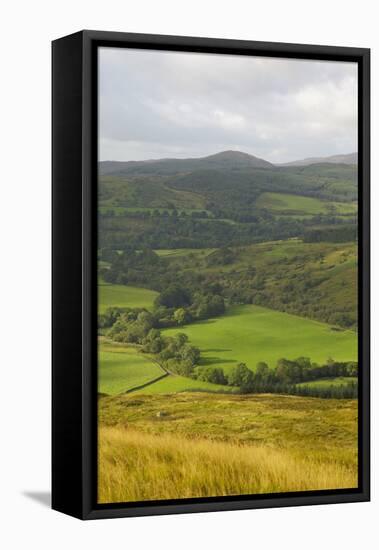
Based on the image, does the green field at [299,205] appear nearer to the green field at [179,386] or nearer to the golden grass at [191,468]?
the green field at [179,386]

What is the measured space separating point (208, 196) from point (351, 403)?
2.06m

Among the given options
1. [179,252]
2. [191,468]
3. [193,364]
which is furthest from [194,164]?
[191,468]

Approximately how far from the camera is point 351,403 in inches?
531

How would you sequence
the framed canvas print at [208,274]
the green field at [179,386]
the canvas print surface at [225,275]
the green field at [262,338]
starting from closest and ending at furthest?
the framed canvas print at [208,274], the canvas print surface at [225,275], the green field at [179,386], the green field at [262,338]

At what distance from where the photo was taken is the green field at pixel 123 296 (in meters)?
12.6

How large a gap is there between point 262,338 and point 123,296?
4.10 ft

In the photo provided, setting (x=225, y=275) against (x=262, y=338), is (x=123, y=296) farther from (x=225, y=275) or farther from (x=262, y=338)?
(x=262, y=338)

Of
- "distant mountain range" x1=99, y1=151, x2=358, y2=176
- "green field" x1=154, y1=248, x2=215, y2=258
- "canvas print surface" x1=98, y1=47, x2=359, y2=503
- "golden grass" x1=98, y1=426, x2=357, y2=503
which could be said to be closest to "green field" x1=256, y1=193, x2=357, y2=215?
"canvas print surface" x1=98, y1=47, x2=359, y2=503

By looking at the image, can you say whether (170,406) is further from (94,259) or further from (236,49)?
(236,49)

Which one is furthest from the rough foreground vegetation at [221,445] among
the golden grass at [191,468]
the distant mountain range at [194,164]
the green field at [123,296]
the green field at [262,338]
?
the distant mountain range at [194,164]

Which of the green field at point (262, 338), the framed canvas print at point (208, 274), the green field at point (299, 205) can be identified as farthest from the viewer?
the green field at point (299, 205)

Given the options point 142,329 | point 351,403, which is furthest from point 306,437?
point 142,329

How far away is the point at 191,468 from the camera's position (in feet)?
42.1

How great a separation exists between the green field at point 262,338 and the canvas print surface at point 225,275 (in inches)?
0.4
